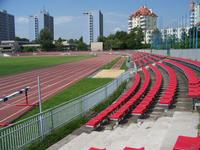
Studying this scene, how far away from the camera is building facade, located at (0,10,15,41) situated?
15762 cm

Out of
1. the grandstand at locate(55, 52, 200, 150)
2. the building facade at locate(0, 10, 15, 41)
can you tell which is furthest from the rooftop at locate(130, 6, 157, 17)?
the grandstand at locate(55, 52, 200, 150)

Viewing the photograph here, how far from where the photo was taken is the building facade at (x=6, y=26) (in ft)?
517

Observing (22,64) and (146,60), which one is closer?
(146,60)

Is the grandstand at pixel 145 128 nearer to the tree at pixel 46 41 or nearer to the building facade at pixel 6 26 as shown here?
the tree at pixel 46 41

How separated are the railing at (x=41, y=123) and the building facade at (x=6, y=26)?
149 metres

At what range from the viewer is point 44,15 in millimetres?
194250

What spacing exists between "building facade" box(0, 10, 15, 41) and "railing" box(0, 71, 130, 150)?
148986 millimetres

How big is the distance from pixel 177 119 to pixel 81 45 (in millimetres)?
124356

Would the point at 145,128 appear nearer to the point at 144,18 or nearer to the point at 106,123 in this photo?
the point at 106,123

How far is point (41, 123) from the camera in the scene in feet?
27.3

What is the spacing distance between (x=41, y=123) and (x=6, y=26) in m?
165

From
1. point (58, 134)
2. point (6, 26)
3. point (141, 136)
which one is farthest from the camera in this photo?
point (6, 26)

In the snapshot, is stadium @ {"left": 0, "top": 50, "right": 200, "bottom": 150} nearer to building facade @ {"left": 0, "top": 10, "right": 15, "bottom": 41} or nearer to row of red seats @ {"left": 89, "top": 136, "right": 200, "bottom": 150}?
row of red seats @ {"left": 89, "top": 136, "right": 200, "bottom": 150}

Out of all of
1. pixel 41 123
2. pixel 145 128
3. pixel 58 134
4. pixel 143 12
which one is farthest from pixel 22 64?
pixel 143 12
